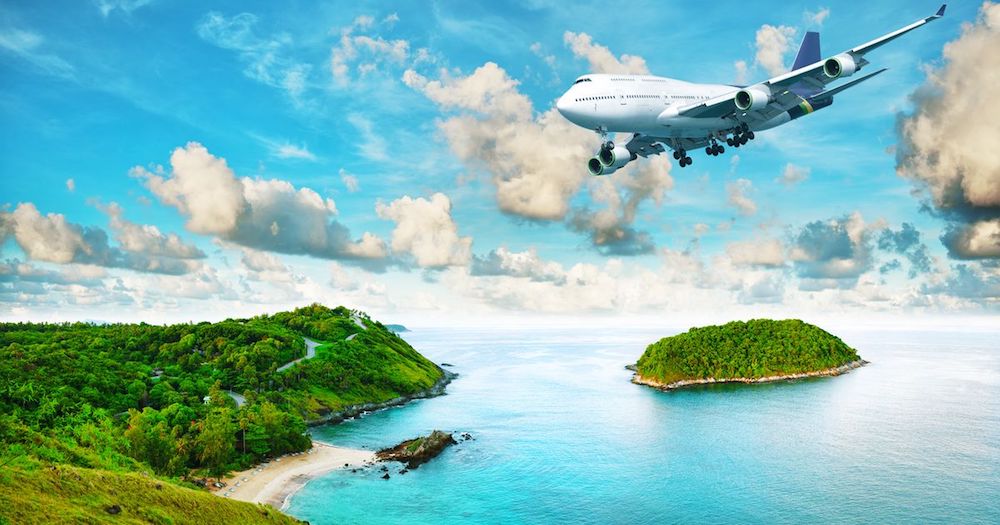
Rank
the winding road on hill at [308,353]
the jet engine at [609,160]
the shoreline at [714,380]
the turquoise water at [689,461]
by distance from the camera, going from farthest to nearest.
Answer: the shoreline at [714,380]
the winding road on hill at [308,353]
the turquoise water at [689,461]
the jet engine at [609,160]

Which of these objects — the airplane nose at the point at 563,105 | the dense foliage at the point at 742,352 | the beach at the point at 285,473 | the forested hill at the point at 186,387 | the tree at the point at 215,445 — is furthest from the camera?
the dense foliage at the point at 742,352

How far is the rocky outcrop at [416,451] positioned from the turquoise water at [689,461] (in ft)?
8.19

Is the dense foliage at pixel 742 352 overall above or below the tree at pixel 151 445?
above

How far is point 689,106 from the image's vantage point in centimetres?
4581

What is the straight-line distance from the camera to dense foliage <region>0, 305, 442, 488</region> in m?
69.8

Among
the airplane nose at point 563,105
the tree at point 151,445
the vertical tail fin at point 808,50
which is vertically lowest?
the tree at point 151,445

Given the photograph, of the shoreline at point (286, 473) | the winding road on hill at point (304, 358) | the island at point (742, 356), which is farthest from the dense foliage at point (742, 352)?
the shoreline at point (286, 473)

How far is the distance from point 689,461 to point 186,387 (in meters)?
94.4

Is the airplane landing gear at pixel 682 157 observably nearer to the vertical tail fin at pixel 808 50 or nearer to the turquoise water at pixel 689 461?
the vertical tail fin at pixel 808 50

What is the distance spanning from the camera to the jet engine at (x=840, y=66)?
4250 cm

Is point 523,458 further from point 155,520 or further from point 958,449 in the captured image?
point 958,449

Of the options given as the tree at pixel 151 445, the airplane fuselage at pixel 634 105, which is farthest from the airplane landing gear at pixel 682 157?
the tree at pixel 151 445

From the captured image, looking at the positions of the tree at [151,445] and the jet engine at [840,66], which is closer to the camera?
the jet engine at [840,66]

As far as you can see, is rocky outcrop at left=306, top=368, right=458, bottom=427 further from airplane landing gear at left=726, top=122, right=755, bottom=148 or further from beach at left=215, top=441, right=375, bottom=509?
airplane landing gear at left=726, top=122, right=755, bottom=148
